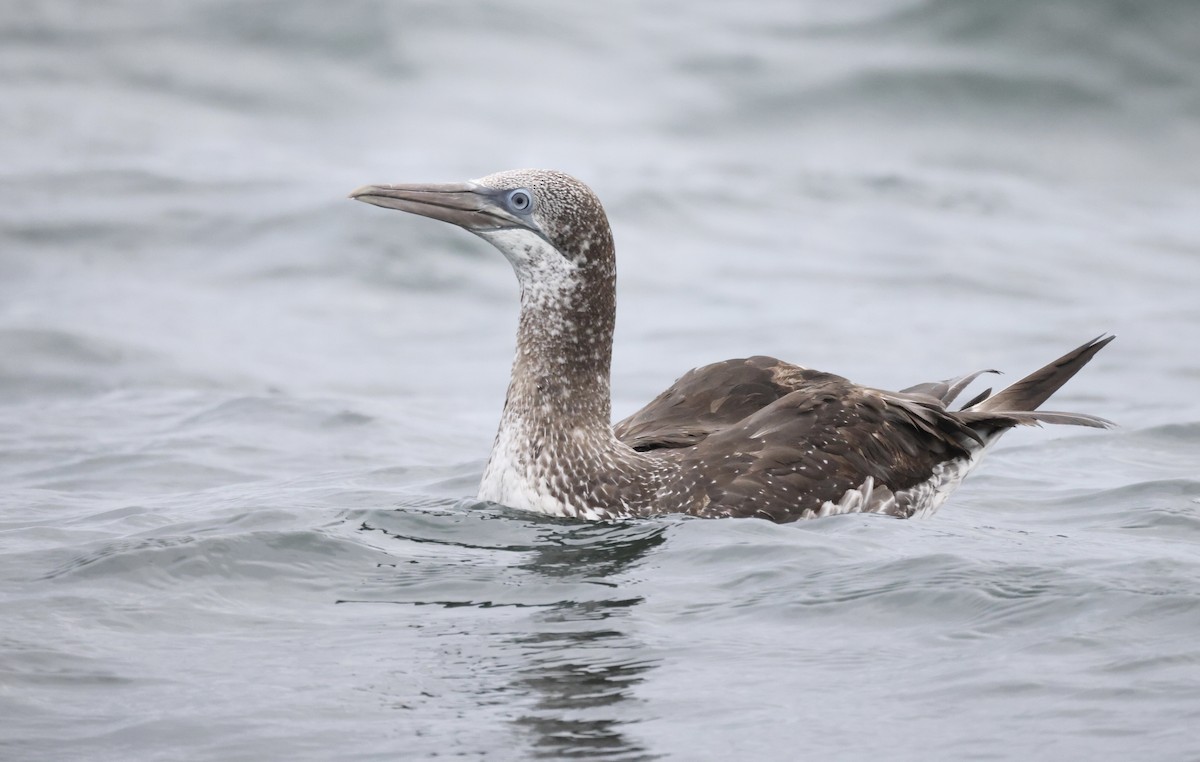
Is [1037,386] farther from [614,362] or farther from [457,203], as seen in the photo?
[614,362]

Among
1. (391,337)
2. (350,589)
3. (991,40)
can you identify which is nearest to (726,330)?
(391,337)

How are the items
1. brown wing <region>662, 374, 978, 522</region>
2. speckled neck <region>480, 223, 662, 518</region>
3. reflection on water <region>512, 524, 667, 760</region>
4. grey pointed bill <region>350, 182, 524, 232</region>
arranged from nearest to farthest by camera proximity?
reflection on water <region>512, 524, 667, 760</region> < brown wing <region>662, 374, 978, 522</region> < speckled neck <region>480, 223, 662, 518</region> < grey pointed bill <region>350, 182, 524, 232</region>

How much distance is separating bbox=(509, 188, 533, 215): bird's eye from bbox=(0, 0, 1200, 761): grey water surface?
1.38 m

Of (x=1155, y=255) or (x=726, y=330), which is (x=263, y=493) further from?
(x=1155, y=255)

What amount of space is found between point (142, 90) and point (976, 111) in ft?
32.9

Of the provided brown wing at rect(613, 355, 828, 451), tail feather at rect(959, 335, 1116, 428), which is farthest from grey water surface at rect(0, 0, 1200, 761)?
brown wing at rect(613, 355, 828, 451)

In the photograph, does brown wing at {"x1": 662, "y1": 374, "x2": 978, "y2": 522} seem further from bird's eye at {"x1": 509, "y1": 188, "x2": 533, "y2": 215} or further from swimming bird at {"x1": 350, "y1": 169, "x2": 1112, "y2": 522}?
bird's eye at {"x1": 509, "y1": 188, "x2": 533, "y2": 215}

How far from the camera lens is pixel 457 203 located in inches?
309

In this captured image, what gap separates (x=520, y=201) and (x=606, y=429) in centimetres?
112

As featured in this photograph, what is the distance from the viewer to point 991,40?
21.3 m

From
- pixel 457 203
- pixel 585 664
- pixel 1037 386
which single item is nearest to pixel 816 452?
pixel 1037 386

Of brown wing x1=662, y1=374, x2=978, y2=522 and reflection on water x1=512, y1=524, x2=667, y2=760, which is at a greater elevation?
brown wing x1=662, y1=374, x2=978, y2=522

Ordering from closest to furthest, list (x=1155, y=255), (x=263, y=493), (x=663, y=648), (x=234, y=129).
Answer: (x=663, y=648) < (x=263, y=493) < (x=1155, y=255) < (x=234, y=129)

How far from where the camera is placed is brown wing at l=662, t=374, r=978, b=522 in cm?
756
